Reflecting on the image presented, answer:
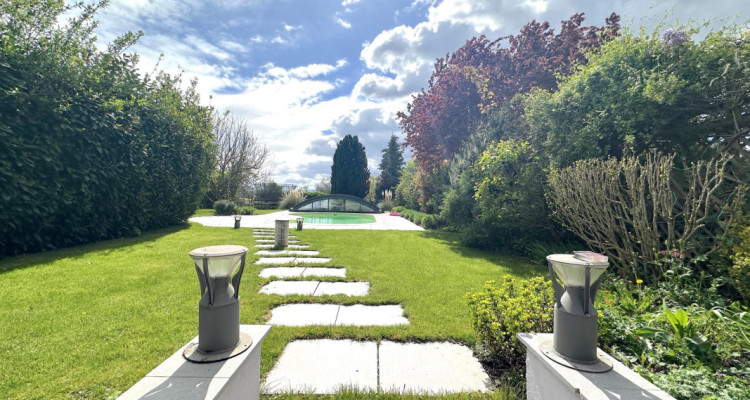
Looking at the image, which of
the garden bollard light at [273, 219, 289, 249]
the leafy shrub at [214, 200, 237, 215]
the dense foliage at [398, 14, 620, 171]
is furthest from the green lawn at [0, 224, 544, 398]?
the leafy shrub at [214, 200, 237, 215]

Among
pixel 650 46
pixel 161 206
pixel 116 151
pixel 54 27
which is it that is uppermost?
pixel 54 27

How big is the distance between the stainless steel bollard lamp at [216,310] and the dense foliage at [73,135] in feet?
20.4

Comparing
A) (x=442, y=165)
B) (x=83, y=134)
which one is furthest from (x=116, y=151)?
(x=442, y=165)

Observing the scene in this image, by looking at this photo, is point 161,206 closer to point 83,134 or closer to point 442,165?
point 83,134

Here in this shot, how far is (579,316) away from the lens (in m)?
1.33

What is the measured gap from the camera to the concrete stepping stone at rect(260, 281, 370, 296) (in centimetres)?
361

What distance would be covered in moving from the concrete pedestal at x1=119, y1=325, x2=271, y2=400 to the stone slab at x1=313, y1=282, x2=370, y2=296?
218 centimetres

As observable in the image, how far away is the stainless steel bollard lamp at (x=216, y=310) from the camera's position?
1.32 metres

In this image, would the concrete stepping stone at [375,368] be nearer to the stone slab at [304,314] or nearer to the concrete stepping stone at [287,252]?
the stone slab at [304,314]

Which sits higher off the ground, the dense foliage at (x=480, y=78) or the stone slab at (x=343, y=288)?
the dense foliage at (x=480, y=78)

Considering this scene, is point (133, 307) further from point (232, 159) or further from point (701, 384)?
point (232, 159)

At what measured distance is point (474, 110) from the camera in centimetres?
1201

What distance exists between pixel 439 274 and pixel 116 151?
7931 mm

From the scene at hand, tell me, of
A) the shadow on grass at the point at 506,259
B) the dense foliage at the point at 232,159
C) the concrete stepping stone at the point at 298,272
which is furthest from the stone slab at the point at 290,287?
the dense foliage at the point at 232,159
